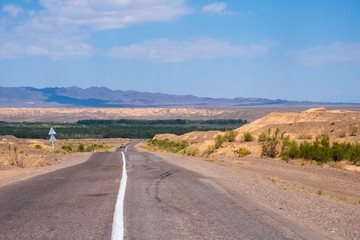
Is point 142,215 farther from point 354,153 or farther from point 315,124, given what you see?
point 315,124

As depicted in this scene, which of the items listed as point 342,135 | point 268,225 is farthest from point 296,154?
point 268,225

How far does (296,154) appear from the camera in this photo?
28.7 meters

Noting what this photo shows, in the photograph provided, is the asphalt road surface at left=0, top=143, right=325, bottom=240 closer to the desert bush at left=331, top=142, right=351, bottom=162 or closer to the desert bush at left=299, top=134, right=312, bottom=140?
the desert bush at left=331, top=142, right=351, bottom=162

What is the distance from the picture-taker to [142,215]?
28.8ft

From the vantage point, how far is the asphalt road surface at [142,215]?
291 inches

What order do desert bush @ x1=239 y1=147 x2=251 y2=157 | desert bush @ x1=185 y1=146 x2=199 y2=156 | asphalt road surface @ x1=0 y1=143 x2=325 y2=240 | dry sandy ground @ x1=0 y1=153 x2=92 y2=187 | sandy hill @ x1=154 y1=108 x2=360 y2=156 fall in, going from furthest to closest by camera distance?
desert bush @ x1=185 y1=146 x2=199 y2=156, sandy hill @ x1=154 y1=108 x2=360 y2=156, desert bush @ x1=239 y1=147 x2=251 y2=157, dry sandy ground @ x1=0 y1=153 x2=92 y2=187, asphalt road surface @ x1=0 y1=143 x2=325 y2=240

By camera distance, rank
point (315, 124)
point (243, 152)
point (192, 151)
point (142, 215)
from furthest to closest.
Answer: point (315, 124)
point (192, 151)
point (243, 152)
point (142, 215)

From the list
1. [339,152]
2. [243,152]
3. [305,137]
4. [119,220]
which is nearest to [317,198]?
[119,220]

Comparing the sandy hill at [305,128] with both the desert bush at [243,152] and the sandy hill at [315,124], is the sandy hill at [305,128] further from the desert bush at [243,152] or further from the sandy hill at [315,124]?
the desert bush at [243,152]

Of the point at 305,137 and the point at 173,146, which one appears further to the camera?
the point at 173,146

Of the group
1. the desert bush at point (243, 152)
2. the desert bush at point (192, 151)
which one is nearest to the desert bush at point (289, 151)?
the desert bush at point (243, 152)

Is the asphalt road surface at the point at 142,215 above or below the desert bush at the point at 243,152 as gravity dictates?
above

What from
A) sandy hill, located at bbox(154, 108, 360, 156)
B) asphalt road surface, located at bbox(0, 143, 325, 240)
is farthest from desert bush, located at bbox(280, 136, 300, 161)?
asphalt road surface, located at bbox(0, 143, 325, 240)

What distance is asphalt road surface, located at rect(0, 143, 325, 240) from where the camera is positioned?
739 cm
